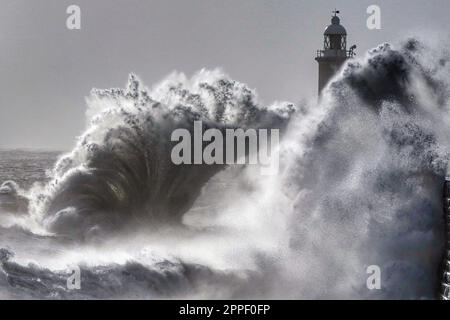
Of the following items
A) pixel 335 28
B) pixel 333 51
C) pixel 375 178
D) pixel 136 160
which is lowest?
pixel 375 178

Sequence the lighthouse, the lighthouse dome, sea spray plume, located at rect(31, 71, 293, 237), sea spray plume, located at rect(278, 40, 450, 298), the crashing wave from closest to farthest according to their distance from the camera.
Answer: sea spray plume, located at rect(278, 40, 450, 298) → the crashing wave → sea spray plume, located at rect(31, 71, 293, 237) → the lighthouse → the lighthouse dome

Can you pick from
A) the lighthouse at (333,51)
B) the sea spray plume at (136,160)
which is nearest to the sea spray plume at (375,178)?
the sea spray plume at (136,160)

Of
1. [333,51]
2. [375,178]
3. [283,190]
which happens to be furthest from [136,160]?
[333,51]

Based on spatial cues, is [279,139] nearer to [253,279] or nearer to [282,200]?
[282,200]

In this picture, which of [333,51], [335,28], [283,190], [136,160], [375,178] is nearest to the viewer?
[375,178]

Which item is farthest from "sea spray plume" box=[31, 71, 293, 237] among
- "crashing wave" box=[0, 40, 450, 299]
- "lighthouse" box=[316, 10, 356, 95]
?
"lighthouse" box=[316, 10, 356, 95]

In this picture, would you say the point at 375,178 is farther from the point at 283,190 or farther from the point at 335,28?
the point at 335,28

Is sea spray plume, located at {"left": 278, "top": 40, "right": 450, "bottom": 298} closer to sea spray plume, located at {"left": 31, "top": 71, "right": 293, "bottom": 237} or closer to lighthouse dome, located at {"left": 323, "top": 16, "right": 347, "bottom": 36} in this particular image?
sea spray plume, located at {"left": 31, "top": 71, "right": 293, "bottom": 237}

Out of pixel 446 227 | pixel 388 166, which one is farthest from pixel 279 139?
pixel 446 227
